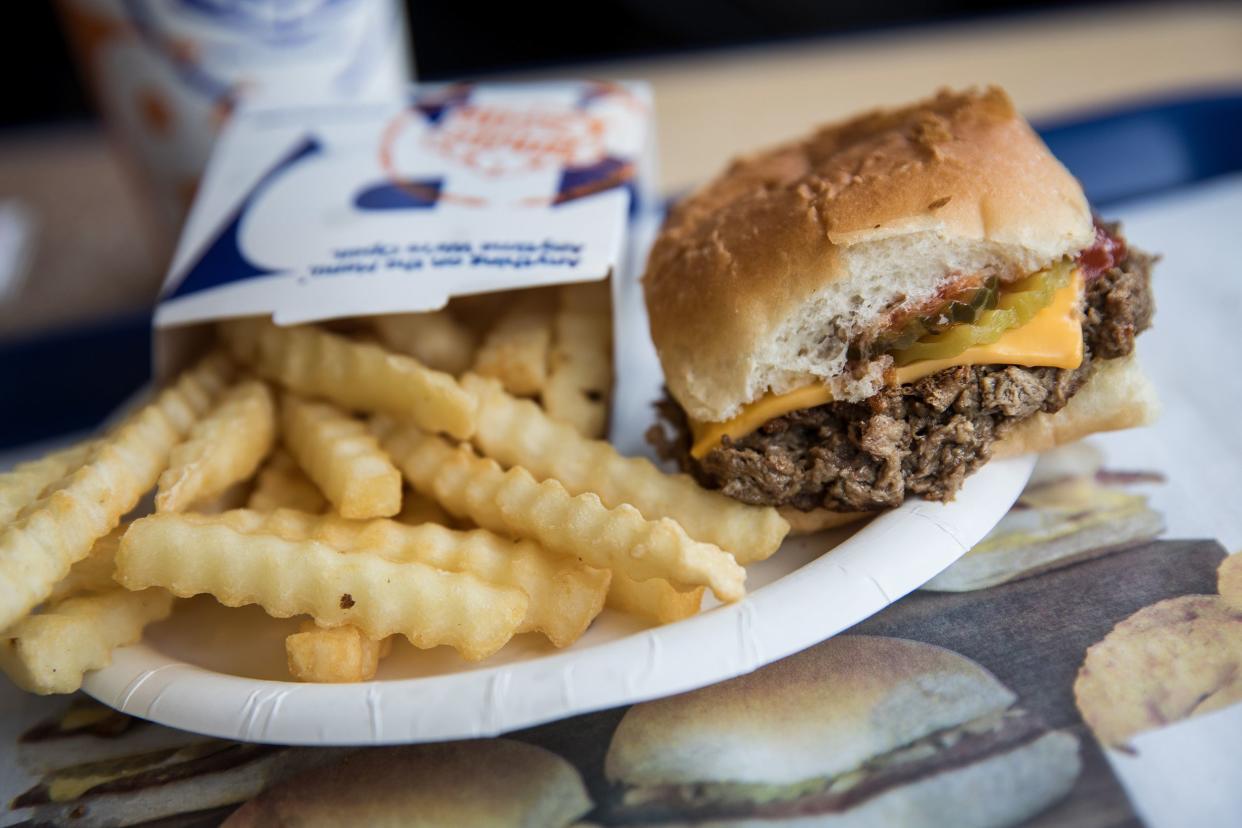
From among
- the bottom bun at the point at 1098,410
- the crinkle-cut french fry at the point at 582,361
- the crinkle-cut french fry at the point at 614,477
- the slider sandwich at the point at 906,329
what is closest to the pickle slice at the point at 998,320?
the slider sandwich at the point at 906,329

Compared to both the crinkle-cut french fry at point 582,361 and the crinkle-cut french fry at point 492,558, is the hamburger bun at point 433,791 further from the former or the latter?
the crinkle-cut french fry at point 582,361

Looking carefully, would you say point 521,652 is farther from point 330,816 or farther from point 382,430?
point 382,430

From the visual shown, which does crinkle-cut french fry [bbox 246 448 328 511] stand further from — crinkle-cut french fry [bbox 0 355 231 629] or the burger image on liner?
the burger image on liner

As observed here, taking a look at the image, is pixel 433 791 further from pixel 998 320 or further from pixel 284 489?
pixel 998 320

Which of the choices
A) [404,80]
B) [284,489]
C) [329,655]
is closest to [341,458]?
[284,489]

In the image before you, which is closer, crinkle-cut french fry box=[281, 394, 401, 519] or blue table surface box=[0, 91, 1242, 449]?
crinkle-cut french fry box=[281, 394, 401, 519]

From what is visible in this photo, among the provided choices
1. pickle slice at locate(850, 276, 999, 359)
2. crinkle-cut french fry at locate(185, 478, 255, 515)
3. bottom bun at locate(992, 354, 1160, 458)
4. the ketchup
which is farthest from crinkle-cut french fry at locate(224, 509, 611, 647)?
the ketchup
